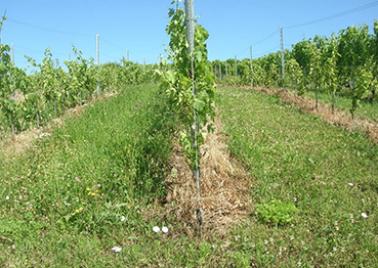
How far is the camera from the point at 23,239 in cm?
562

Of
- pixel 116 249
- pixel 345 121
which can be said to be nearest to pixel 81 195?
pixel 116 249

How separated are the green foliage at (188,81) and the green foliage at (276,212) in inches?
47.5

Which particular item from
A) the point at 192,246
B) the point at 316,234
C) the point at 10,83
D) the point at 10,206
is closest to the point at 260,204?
Answer: the point at 316,234

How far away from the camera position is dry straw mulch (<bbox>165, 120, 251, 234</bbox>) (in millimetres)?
5891

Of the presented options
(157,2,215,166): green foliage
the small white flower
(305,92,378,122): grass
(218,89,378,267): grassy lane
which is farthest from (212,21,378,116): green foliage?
Result: the small white flower

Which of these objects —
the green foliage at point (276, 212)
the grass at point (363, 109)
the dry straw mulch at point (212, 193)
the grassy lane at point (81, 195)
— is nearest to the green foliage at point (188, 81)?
the dry straw mulch at point (212, 193)

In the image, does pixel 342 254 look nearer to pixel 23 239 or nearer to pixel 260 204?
pixel 260 204

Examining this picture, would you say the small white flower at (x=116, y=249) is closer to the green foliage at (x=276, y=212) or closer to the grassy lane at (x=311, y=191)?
the grassy lane at (x=311, y=191)

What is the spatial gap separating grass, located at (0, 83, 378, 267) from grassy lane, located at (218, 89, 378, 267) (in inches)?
0.7

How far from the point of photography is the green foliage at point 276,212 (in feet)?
19.4

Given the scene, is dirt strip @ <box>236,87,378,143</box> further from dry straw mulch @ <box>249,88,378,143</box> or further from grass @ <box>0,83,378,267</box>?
grass @ <box>0,83,378,267</box>

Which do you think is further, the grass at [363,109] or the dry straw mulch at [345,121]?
the grass at [363,109]

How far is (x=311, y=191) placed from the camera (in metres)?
6.93

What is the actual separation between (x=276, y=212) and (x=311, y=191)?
45.8 inches
